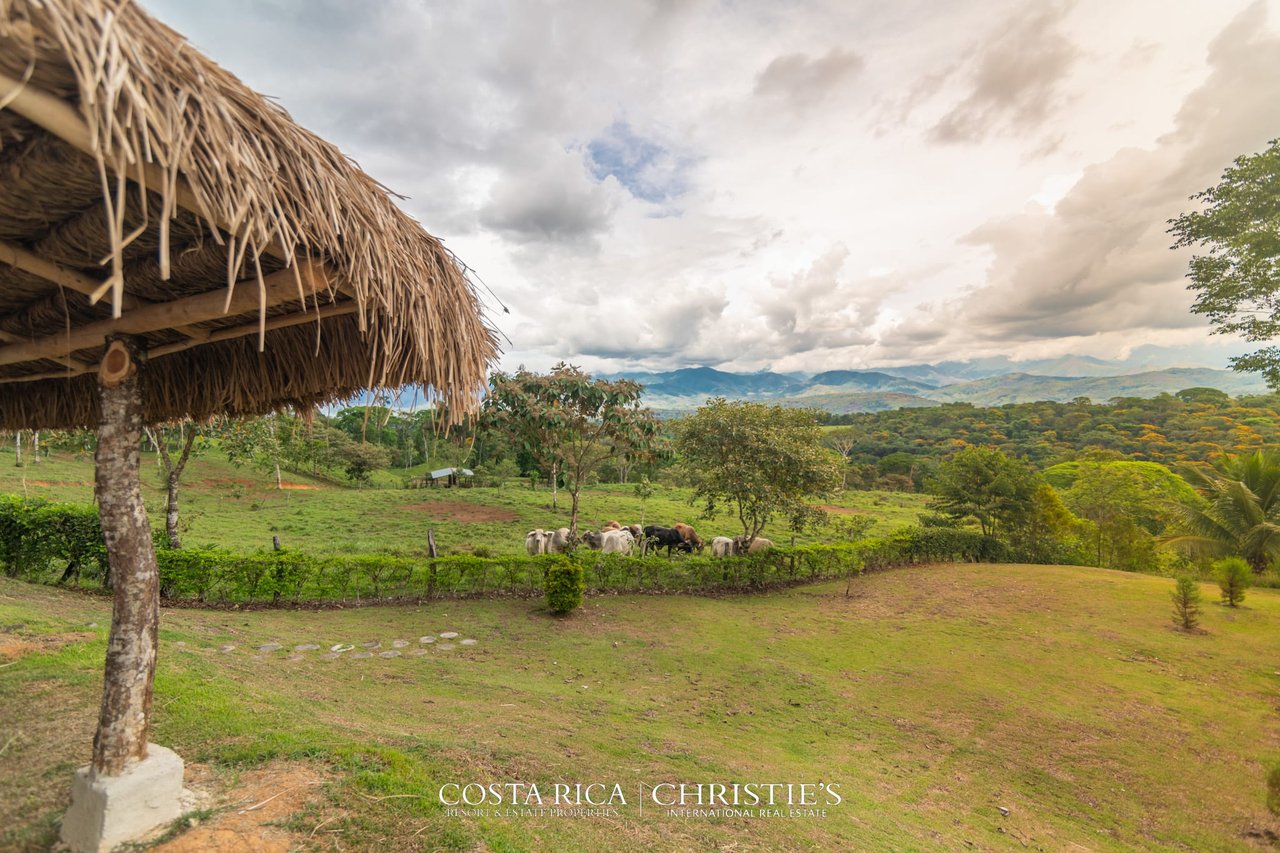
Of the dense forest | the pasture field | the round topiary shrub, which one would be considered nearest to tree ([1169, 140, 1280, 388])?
the pasture field

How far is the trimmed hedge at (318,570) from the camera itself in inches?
340

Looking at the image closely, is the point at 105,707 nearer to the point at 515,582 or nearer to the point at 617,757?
the point at 617,757

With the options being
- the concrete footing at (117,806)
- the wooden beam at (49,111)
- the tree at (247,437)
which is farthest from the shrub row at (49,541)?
the wooden beam at (49,111)

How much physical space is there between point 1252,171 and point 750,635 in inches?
421

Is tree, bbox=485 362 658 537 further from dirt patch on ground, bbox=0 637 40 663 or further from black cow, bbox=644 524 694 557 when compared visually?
dirt patch on ground, bbox=0 637 40 663

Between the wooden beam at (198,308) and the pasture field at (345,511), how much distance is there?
10841mm

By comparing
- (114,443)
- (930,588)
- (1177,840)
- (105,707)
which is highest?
(114,443)

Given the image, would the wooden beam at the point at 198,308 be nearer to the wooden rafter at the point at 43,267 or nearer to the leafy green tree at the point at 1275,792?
the wooden rafter at the point at 43,267

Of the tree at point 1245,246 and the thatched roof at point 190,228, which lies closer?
the thatched roof at point 190,228

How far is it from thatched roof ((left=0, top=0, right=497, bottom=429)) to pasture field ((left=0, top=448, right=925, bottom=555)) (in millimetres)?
10985

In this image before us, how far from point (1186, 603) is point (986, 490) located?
9191mm

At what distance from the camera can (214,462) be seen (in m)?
30.1

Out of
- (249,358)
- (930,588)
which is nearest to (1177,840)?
(249,358)

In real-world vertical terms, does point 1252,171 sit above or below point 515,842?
above
